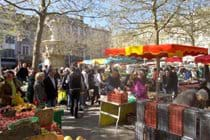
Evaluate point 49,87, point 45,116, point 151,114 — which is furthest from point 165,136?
point 49,87

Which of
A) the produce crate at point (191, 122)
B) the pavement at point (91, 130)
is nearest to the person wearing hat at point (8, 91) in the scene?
the pavement at point (91, 130)

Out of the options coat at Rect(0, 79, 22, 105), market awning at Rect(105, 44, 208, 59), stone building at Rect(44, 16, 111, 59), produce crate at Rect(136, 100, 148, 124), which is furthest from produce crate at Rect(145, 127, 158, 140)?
stone building at Rect(44, 16, 111, 59)

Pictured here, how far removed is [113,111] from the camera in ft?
35.2

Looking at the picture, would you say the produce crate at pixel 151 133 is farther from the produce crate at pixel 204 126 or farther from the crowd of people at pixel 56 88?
the produce crate at pixel 204 126

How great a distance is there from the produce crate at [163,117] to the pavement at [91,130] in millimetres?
1827

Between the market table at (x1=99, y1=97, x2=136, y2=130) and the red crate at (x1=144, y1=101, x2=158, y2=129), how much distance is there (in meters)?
2.32

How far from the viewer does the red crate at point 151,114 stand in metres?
7.40

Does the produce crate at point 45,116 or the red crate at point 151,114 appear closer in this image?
the produce crate at point 45,116

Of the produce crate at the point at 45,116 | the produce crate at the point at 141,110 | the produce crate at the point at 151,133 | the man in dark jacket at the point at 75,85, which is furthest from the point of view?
the man in dark jacket at the point at 75,85

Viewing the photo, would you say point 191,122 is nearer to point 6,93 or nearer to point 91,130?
point 91,130

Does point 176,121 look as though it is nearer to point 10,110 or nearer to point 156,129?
point 156,129

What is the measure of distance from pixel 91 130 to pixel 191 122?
405 centimetres

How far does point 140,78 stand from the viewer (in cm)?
1194

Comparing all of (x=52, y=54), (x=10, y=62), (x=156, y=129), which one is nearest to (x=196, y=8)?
(x=52, y=54)
